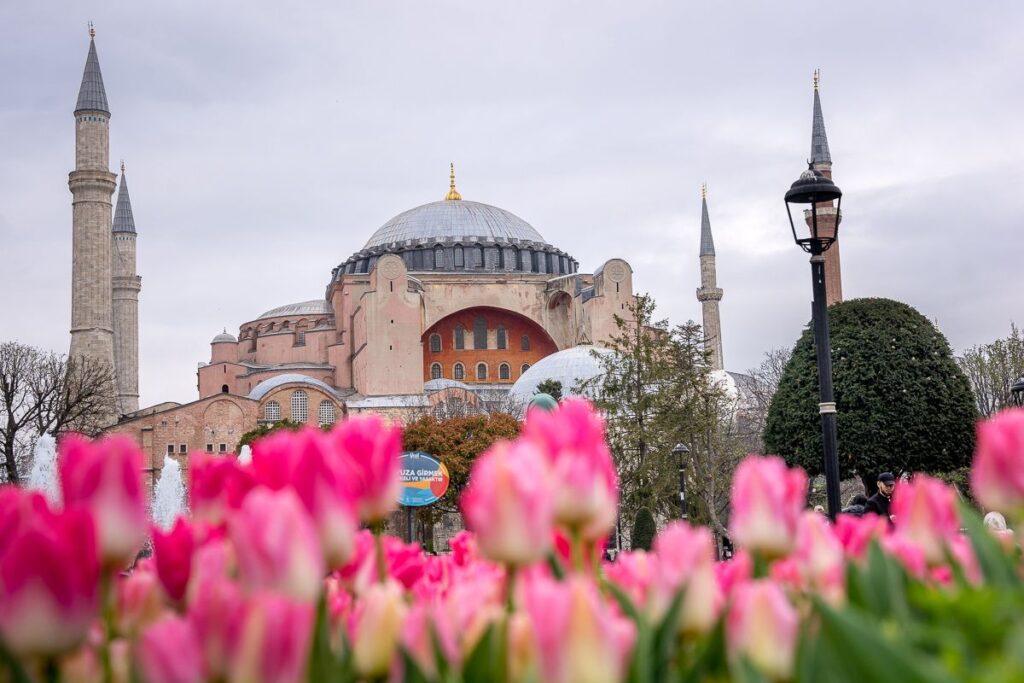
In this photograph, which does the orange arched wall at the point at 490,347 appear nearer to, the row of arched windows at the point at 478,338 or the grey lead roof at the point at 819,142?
the row of arched windows at the point at 478,338

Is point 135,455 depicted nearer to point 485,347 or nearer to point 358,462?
point 358,462

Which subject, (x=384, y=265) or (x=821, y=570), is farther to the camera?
(x=384, y=265)

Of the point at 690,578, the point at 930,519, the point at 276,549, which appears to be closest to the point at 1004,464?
the point at 930,519

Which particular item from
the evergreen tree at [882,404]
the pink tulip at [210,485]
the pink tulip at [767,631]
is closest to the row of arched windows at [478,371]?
the evergreen tree at [882,404]

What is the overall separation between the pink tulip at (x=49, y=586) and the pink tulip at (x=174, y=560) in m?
0.28

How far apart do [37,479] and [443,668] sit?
3142 cm

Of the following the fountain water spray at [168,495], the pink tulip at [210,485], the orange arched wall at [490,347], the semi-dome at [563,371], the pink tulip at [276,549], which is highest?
the orange arched wall at [490,347]

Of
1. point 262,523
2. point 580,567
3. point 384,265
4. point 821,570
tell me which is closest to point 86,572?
point 262,523

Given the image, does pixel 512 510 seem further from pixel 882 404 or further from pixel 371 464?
pixel 882 404

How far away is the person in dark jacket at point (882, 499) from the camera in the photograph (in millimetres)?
7902

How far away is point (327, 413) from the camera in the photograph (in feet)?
158

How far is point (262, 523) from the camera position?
127cm

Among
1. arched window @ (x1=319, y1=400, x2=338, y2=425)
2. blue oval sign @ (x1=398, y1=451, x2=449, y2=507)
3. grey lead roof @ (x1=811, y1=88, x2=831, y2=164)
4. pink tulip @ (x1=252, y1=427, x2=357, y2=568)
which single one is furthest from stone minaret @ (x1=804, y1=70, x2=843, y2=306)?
pink tulip @ (x1=252, y1=427, x2=357, y2=568)

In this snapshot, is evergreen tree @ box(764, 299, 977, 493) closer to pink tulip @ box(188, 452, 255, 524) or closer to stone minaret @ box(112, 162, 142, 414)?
pink tulip @ box(188, 452, 255, 524)
